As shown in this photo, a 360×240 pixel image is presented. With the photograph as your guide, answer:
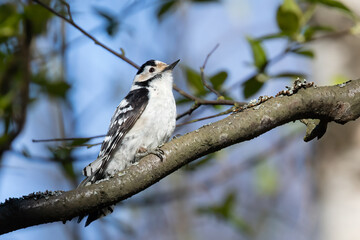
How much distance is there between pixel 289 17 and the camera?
271 cm

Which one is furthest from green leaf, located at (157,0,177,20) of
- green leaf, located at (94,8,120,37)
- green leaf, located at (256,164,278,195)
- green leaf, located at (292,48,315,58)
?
green leaf, located at (256,164,278,195)

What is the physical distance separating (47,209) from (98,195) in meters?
0.24

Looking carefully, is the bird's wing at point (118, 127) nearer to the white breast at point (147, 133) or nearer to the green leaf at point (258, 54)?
the white breast at point (147, 133)

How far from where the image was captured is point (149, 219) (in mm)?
9258

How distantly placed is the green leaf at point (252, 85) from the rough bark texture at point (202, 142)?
76 cm

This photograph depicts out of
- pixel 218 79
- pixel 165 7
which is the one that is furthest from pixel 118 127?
pixel 165 7

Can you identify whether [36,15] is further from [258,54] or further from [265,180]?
[265,180]

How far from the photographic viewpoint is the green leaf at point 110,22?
3479 millimetres

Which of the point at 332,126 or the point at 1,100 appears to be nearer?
the point at 1,100

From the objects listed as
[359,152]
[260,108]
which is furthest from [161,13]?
[359,152]

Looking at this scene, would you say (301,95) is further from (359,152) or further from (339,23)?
(339,23)

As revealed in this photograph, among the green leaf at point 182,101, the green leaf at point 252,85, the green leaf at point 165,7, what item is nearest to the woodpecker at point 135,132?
the green leaf at point 182,101

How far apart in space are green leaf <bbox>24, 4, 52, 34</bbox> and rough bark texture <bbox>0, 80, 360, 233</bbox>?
1.65m

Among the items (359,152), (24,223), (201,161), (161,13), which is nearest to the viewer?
(24,223)
